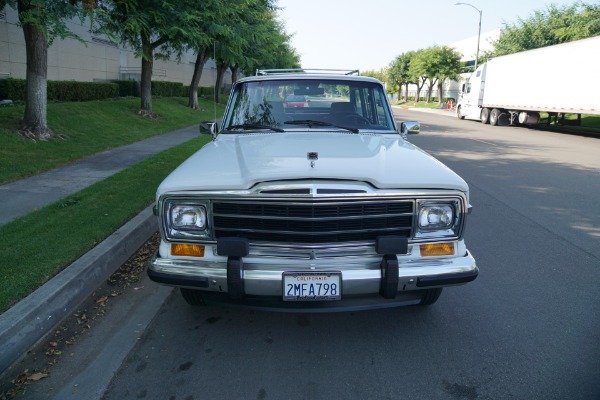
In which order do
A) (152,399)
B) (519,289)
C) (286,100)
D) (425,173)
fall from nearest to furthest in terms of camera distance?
(152,399) → (425,173) → (519,289) → (286,100)

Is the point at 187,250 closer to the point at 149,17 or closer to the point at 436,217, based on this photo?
the point at 436,217

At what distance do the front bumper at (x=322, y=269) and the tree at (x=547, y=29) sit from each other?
31.8 meters

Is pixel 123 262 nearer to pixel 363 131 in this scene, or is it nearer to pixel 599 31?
pixel 363 131

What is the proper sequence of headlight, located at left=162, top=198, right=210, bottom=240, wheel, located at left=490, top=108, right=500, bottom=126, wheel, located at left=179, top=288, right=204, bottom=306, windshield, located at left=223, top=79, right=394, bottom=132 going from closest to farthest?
headlight, located at left=162, top=198, right=210, bottom=240
wheel, located at left=179, top=288, right=204, bottom=306
windshield, located at left=223, top=79, right=394, bottom=132
wheel, located at left=490, top=108, right=500, bottom=126

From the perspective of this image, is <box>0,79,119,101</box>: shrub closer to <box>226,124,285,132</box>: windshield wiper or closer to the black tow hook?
<box>226,124,285,132</box>: windshield wiper

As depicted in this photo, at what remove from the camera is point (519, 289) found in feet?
14.2

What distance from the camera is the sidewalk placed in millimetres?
3224

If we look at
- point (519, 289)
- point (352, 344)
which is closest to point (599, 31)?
point (519, 289)

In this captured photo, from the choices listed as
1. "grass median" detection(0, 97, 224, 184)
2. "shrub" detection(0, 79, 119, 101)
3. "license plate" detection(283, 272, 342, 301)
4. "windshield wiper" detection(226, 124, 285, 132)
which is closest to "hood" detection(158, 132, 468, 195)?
"windshield wiper" detection(226, 124, 285, 132)

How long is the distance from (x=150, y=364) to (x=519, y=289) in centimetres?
332

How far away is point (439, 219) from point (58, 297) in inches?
119

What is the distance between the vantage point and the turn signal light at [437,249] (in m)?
3.13

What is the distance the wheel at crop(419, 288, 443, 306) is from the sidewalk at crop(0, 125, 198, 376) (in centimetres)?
286

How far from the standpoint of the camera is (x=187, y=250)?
10.2 ft
